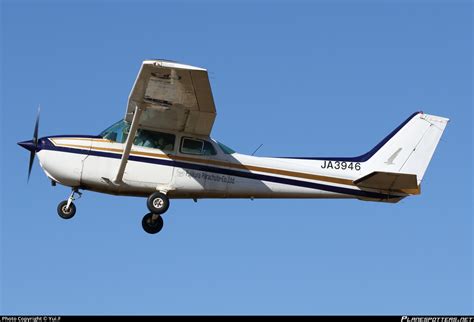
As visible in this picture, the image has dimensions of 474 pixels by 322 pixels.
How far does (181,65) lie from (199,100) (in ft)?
4.73

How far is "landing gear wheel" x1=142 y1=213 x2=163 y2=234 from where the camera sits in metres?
18.2

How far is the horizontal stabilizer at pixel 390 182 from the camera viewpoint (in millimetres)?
17859

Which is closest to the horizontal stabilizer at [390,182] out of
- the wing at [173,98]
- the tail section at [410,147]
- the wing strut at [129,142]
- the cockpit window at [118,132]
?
the tail section at [410,147]

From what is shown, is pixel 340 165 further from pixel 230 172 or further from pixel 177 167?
pixel 177 167

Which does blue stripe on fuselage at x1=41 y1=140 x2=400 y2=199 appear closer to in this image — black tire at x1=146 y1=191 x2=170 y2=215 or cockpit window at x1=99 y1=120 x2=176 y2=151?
cockpit window at x1=99 y1=120 x2=176 y2=151

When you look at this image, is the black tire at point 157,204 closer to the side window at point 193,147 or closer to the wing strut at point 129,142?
the wing strut at point 129,142

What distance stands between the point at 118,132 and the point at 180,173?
1.50 meters

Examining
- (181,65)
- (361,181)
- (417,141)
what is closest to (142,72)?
(181,65)

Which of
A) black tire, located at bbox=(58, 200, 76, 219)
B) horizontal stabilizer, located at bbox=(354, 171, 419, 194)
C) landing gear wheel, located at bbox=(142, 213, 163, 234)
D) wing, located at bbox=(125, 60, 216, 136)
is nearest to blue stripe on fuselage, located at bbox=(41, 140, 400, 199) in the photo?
horizontal stabilizer, located at bbox=(354, 171, 419, 194)

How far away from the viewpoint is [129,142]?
17312mm

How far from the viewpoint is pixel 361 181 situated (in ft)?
60.0

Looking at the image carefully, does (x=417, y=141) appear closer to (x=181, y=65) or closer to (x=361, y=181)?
(x=361, y=181)

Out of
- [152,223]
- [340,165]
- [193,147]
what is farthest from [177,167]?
[340,165]

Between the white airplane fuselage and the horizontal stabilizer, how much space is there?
0.16 meters
